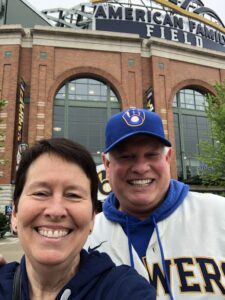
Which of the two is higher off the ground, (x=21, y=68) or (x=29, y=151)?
(x=21, y=68)

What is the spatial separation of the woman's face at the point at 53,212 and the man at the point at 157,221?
1.88 feet

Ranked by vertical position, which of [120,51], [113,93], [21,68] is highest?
[120,51]

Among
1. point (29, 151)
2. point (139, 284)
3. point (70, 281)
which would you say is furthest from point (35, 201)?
point (139, 284)

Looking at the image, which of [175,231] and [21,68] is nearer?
[175,231]

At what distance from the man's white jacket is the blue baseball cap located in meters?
0.55

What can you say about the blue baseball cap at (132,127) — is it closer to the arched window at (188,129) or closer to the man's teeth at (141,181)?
the man's teeth at (141,181)

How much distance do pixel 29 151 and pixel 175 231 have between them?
114 centimetres

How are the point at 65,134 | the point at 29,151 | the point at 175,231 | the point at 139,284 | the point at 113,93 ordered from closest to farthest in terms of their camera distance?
the point at 139,284, the point at 29,151, the point at 175,231, the point at 65,134, the point at 113,93

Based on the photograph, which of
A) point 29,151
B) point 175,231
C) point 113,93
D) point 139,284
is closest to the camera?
A: point 139,284

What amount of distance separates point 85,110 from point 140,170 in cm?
2509

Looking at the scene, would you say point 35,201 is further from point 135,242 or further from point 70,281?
point 135,242

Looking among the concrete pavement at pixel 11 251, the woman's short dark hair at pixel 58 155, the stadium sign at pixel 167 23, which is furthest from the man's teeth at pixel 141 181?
the stadium sign at pixel 167 23

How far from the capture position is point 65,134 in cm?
2547

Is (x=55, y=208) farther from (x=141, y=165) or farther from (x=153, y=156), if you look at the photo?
(x=153, y=156)
